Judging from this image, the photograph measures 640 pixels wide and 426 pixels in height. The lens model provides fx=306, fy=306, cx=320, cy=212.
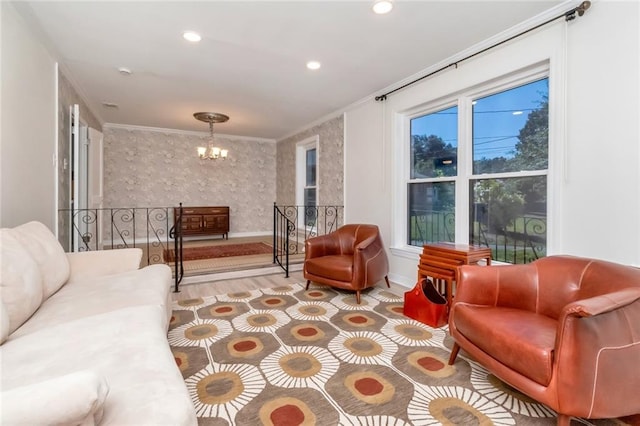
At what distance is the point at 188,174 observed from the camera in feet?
22.2

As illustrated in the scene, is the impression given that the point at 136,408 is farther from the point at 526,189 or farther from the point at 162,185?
the point at 162,185

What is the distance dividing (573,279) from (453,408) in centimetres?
103

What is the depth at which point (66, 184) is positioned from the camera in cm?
358

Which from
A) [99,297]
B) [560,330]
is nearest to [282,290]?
[99,297]

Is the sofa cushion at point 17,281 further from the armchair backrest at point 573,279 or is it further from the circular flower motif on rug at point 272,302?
the armchair backrest at point 573,279

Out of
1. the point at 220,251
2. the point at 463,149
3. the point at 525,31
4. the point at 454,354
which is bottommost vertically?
the point at 454,354

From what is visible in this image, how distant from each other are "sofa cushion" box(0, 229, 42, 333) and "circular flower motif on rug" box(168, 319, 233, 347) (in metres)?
0.93

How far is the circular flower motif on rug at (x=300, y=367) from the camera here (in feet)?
5.87

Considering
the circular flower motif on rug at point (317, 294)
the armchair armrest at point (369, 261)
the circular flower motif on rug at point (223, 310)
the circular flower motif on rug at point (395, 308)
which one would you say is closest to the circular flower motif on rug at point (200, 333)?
the circular flower motif on rug at point (223, 310)

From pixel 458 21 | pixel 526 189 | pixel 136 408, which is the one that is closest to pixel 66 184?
pixel 136 408

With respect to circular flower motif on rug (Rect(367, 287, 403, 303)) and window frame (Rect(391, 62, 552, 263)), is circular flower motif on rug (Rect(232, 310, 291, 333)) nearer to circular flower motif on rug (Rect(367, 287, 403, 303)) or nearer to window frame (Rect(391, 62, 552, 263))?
circular flower motif on rug (Rect(367, 287, 403, 303))

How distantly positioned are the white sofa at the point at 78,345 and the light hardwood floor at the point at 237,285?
1187 mm

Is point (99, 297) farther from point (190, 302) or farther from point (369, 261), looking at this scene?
point (369, 261)

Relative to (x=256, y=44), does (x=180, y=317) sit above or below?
below
